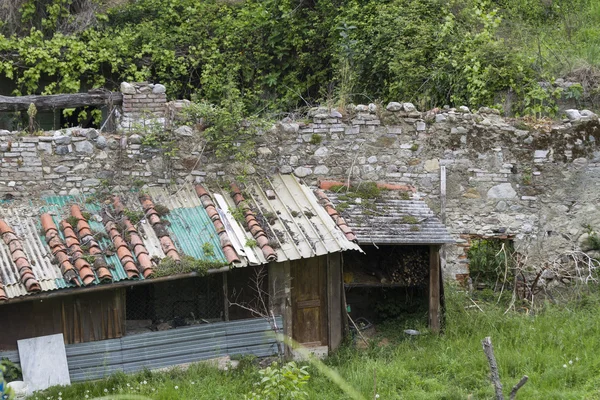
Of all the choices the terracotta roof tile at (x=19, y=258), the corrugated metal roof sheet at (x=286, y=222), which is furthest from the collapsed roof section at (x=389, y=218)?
the terracotta roof tile at (x=19, y=258)

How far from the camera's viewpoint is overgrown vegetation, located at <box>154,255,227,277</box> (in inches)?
320

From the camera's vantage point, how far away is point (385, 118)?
989cm

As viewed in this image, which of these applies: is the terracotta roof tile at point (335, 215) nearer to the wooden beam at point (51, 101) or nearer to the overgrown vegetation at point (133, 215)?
the overgrown vegetation at point (133, 215)

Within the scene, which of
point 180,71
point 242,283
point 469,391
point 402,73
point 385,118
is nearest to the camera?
point 469,391

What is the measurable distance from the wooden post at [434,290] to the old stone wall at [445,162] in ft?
3.37

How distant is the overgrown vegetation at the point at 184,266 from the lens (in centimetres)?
814

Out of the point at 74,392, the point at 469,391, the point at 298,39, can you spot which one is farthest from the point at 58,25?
the point at 469,391

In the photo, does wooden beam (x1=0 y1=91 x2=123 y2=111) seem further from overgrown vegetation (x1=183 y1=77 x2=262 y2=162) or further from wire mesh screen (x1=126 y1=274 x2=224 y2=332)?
wire mesh screen (x1=126 y1=274 x2=224 y2=332)

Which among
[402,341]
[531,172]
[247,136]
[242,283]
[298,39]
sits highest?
[298,39]

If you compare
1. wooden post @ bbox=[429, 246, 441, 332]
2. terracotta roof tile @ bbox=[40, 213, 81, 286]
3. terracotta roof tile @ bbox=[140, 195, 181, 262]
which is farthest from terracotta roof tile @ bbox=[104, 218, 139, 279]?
wooden post @ bbox=[429, 246, 441, 332]

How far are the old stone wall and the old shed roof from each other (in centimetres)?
33

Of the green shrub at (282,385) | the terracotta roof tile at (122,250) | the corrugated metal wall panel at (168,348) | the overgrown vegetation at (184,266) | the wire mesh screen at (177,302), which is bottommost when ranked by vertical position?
the corrugated metal wall panel at (168,348)

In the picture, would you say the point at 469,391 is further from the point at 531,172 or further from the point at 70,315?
the point at 70,315

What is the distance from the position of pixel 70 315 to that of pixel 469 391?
4301 mm
